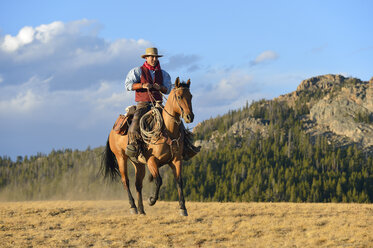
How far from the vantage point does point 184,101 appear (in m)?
13.6

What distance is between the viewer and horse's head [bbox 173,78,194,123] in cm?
1337

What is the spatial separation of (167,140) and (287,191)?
15769 centimetres

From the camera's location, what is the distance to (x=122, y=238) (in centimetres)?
1184

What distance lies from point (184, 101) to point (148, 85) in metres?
2.46

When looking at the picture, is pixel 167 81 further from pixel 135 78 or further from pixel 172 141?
pixel 172 141

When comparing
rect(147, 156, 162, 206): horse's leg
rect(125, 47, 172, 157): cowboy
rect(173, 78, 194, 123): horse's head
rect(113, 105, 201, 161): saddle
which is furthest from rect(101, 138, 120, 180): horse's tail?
rect(173, 78, 194, 123): horse's head

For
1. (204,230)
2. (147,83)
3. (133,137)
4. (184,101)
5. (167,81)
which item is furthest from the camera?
(167,81)

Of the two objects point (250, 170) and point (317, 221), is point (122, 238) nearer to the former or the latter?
point (317, 221)

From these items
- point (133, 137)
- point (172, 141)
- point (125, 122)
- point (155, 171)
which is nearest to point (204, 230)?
point (155, 171)

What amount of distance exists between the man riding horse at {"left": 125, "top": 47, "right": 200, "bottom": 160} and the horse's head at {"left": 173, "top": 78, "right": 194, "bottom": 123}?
1934mm

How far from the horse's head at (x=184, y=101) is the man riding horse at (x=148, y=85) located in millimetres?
1934

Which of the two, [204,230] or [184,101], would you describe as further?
[184,101]

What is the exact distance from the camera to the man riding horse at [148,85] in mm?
15701

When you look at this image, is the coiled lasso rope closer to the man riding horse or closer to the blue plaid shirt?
the man riding horse
